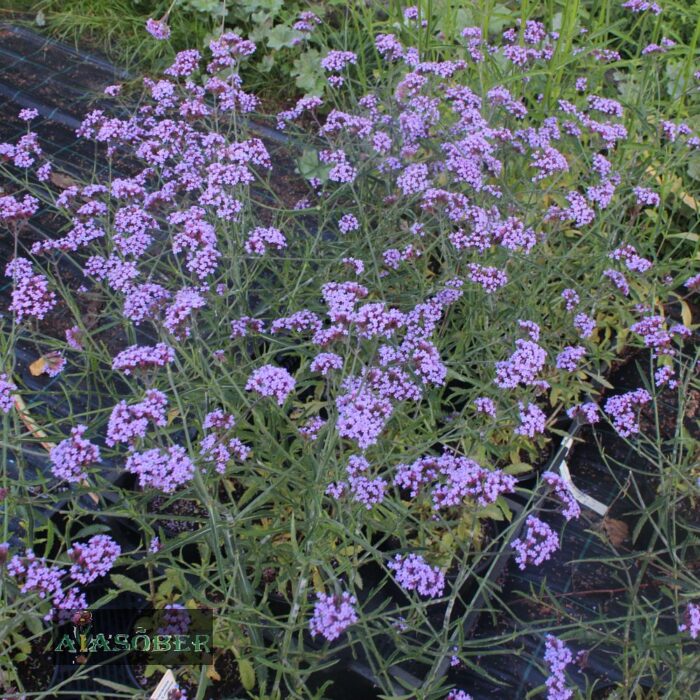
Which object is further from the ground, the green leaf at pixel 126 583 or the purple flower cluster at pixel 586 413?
the purple flower cluster at pixel 586 413

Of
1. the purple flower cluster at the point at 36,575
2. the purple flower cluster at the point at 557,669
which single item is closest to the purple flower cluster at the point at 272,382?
the purple flower cluster at the point at 36,575

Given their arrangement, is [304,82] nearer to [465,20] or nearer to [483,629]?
[465,20]

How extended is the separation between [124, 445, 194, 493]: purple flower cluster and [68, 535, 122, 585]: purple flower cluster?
0.16 metres

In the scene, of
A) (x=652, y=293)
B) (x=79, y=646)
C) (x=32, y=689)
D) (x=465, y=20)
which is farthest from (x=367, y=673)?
(x=465, y=20)

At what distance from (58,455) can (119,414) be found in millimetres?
123

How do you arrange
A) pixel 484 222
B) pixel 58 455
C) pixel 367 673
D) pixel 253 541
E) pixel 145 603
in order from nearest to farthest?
pixel 58 455, pixel 253 541, pixel 367 673, pixel 145 603, pixel 484 222

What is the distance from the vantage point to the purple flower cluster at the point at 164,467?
3.96 ft

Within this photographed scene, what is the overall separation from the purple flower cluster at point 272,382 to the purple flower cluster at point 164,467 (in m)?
0.18

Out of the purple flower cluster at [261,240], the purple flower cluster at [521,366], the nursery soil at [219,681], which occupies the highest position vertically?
the purple flower cluster at [261,240]

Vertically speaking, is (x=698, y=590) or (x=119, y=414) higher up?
(x=119, y=414)

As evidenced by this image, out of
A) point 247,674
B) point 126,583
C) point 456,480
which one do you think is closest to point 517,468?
point 456,480

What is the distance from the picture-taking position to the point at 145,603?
1729 mm

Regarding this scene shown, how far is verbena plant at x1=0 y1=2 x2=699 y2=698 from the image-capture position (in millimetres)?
1370

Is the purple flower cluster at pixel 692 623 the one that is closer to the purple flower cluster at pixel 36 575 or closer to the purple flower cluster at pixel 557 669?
the purple flower cluster at pixel 557 669
